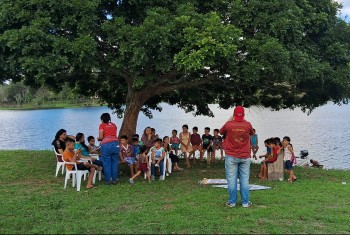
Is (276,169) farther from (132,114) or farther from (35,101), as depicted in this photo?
(35,101)

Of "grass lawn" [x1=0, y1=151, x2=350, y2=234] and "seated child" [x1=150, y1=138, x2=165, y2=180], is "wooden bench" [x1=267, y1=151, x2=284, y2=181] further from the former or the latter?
"seated child" [x1=150, y1=138, x2=165, y2=180]

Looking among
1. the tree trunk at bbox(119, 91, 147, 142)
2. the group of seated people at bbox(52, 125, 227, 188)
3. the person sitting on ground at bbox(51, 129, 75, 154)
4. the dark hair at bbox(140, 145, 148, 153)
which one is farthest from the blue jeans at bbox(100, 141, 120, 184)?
the tree trunk at bbox(119, 91, 147, 142)

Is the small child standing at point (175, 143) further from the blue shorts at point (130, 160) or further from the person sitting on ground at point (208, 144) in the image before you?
the blue shorts at point (130, 160)

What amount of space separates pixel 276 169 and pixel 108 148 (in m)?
4.49

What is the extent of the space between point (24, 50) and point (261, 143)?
76.6ft

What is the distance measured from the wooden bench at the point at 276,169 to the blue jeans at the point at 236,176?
3599 millimetres

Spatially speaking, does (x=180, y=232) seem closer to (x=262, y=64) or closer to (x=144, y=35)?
(x=144, y=35)

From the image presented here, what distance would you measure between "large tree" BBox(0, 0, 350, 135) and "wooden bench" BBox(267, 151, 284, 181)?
2184mm

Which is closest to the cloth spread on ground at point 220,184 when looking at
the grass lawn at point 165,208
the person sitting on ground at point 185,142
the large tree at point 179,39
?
the grass lawn at point 165,208

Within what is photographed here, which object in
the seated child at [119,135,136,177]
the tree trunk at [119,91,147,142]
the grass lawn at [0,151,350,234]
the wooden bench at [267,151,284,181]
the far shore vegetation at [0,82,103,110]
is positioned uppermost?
the far shore vegetation at [0,82,103,110]

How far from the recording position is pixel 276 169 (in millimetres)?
10602

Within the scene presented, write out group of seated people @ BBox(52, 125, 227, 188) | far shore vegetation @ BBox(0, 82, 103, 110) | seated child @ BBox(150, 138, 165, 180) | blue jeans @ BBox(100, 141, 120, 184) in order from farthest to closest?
1. far shore vegetation @ BBox(0, 82, 103, 110)
2. seated child @ BBox(150, 138, 165, 180)
3. blue jeans @ BBox(100, 141, 120, 184)
4. group of seated people @ BBox(52, 125, 227, 188)

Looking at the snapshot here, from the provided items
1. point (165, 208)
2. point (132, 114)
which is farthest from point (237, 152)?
point (132, 114)

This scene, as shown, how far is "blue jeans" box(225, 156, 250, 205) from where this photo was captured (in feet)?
23.6
